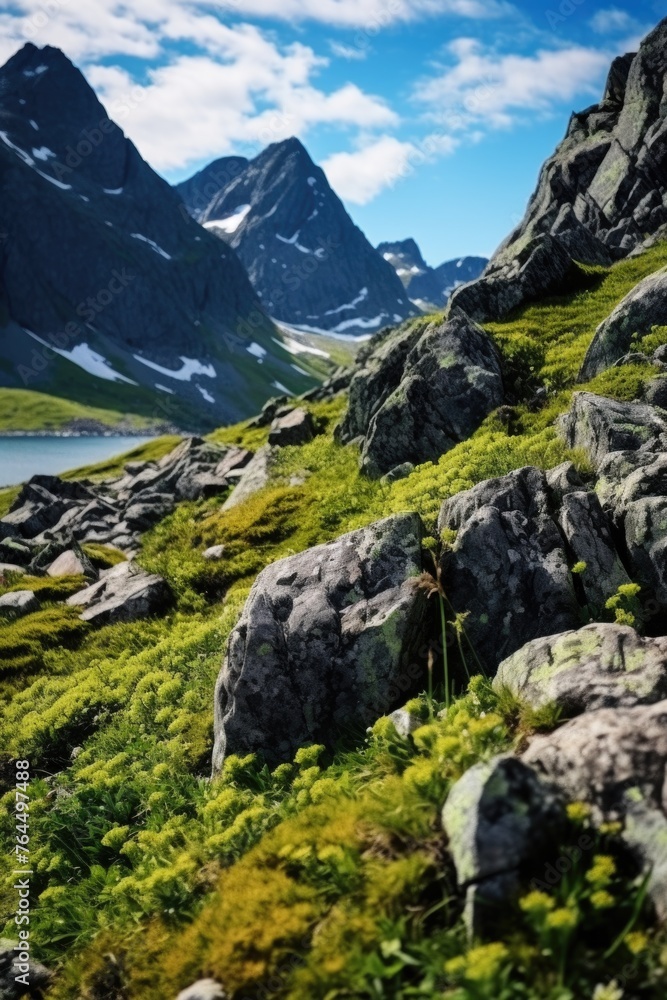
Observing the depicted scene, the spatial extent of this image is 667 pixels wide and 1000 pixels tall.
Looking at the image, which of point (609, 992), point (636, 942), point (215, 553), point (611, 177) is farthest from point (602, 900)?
point (611, 177)

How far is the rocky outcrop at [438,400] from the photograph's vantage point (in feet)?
66.6

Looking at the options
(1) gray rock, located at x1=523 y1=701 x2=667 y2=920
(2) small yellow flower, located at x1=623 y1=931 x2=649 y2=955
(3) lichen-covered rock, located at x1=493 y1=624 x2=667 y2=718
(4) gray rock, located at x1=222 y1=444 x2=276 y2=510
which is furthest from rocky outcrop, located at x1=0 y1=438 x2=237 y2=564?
(2) small yellow flower, located at x1=623 y1=931 x2=649 y2=955

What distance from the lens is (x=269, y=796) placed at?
9227 millimetres

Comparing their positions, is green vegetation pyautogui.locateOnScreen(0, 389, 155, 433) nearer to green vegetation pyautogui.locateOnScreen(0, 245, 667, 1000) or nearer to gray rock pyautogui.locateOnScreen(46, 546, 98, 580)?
gray rock pyautogui.locateOnScreen(46, 546, 98, 580)

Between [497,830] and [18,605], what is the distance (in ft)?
61.1

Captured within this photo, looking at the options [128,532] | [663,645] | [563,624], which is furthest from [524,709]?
[128,532]

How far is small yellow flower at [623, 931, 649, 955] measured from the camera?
4.74 m

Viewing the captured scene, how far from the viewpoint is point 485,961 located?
15.3 feet

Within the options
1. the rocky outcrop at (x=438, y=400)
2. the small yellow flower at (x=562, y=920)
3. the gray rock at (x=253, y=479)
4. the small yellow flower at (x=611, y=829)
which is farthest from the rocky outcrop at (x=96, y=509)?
the small yellow flower at (x=562, y=920)

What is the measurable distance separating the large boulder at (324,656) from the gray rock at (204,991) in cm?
423

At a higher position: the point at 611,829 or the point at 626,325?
the point at 626,325

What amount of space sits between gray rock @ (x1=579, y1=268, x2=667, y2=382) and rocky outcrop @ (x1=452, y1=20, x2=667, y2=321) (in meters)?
13.1

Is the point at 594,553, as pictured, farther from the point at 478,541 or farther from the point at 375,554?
the point at 375,554

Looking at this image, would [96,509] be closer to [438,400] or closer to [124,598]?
[124,598]
